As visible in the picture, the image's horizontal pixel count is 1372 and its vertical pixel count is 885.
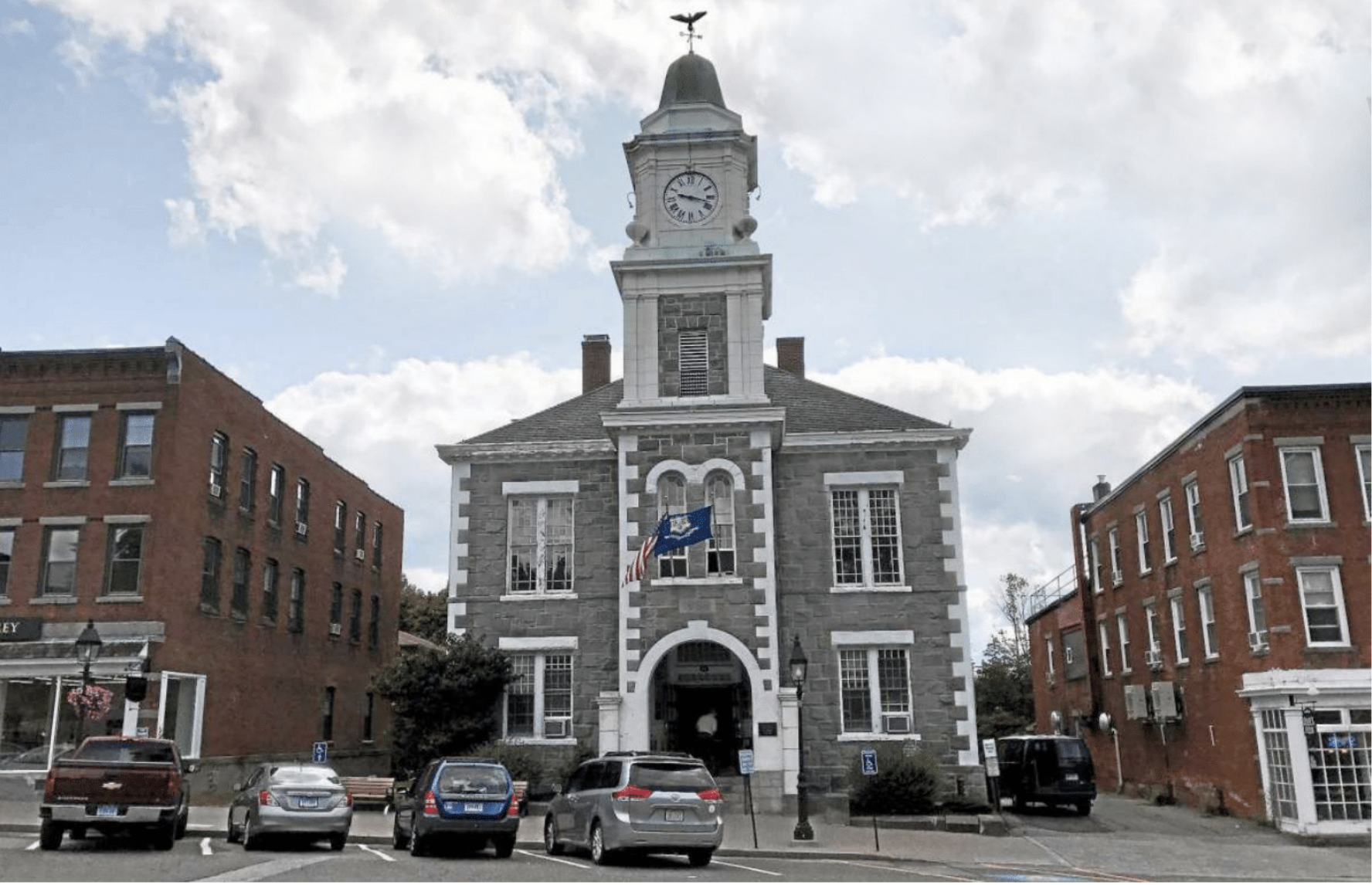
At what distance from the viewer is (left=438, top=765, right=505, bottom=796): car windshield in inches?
714

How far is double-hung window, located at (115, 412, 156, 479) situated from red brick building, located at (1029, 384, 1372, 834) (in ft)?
87.5

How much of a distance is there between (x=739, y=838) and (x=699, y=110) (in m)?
19.1

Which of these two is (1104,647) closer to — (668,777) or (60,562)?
(668,777)

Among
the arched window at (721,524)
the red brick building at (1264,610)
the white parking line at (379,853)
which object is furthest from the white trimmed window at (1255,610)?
the white parking line at (379,853)

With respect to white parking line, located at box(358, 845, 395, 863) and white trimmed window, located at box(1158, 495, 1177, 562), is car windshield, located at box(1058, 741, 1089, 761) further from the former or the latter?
white parking line, located at box(358, 845, 395, 863)

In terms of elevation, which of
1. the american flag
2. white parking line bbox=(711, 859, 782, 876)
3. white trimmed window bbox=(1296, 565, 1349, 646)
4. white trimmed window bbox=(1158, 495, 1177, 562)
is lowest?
white parking line bbox=(711, 859, 782, 876)

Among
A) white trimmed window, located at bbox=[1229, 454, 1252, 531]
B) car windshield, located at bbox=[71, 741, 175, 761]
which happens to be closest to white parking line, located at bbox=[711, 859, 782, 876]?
car windshield, located at bbox=[71, 741, 175, 761]

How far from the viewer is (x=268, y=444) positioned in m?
36.5

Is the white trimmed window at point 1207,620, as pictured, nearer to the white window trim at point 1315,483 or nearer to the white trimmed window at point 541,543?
the white window trim at point 1315,483

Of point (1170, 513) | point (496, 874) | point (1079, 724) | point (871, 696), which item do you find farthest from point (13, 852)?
point (1079, 724)

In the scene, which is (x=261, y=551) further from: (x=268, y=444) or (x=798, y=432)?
(x=798, y=432)

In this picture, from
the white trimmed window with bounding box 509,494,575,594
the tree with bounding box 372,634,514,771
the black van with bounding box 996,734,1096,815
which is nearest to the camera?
the tree with bounding box 372,634,514,771

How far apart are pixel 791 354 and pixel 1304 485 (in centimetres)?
1518

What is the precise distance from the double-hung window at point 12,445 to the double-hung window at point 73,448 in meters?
0.91
